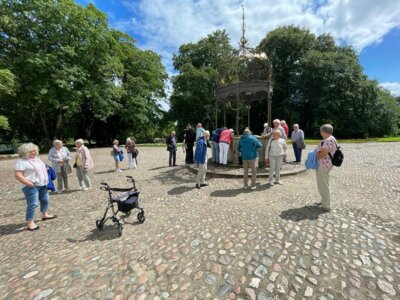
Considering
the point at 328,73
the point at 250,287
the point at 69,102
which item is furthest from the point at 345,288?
the point at 328,73

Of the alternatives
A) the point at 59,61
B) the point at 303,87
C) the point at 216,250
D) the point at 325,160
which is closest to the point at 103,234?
the point at 216,250

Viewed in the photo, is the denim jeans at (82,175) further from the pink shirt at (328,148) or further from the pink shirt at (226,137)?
the pink shirt at (328,148)

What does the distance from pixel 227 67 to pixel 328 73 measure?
30.1 metres

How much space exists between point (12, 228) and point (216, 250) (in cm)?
471

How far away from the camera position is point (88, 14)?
2352 cm

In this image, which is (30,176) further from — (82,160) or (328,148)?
(328,148)

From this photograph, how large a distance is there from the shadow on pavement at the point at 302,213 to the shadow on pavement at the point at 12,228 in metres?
5.72

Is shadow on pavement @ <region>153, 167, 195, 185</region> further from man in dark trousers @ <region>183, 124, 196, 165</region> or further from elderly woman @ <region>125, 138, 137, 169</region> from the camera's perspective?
elderly woman @ <region>125, 138, 137, 169</region>

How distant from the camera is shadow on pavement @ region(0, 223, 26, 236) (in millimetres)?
5105

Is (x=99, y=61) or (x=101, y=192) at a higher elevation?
(x=99, y=61)

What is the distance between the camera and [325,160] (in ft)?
16.7

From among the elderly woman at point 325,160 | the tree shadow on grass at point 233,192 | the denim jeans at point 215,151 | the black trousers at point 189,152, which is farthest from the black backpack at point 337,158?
the black trousers at point 189,152

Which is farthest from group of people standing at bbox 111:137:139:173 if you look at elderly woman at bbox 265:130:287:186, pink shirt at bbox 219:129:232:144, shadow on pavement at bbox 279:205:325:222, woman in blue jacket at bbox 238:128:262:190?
shadow on pavement at bbox 279:205:325:222

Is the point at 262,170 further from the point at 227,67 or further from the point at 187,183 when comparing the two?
the point at 227,67
